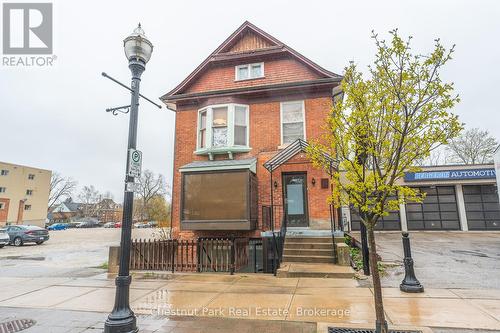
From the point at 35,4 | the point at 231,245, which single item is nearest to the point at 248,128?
the point at 231,245

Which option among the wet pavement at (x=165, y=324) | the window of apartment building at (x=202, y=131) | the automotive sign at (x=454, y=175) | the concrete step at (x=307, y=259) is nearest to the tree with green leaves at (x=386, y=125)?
the wet pavement at (x=165, y=324)

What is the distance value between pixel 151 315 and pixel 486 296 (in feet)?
21.6

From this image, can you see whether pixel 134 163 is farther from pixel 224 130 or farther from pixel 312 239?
pixel 224 130

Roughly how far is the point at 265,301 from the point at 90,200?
107226 millimetres

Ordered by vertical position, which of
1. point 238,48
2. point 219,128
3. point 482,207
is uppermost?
point 238,48

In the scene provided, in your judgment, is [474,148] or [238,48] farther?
[474,148]

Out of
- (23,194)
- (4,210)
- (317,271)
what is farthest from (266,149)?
(23,194)

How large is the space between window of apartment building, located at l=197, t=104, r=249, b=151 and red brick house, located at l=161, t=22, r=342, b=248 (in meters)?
0.05

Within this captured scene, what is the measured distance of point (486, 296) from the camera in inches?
223

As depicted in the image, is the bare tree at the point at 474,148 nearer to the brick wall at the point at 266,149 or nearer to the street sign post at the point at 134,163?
the brick wall at the point at 266,149

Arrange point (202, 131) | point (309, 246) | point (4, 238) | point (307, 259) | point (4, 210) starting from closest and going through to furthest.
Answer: point (307, 259)
point (309, 246)
point (202, 131)
point (4, 238)
point (4, 210)

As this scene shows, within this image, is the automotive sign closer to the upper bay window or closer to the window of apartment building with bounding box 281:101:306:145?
the window of apartment building with bounding box 281:101:306:145

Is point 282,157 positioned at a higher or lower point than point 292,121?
lower

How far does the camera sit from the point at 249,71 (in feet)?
44.0
